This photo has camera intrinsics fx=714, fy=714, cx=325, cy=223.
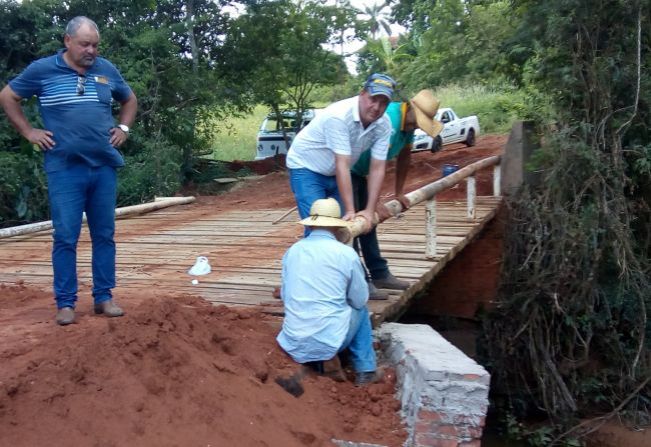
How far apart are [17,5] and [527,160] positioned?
36.2 feet

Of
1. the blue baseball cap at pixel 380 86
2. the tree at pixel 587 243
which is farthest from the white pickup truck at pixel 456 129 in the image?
the blue baseball cap at pixel 380 86

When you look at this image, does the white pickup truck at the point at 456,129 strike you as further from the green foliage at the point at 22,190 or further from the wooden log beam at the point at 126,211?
Answer: the green foliage at the point at 22,190

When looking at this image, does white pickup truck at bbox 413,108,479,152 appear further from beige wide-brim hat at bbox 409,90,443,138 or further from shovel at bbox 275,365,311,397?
shovel at bbox 275,365,311,397

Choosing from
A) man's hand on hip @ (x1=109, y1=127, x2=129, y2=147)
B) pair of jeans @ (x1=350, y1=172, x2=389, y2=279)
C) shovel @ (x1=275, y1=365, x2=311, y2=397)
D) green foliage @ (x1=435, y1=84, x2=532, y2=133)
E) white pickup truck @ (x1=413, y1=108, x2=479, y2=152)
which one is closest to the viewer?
shovel @ (x1=275, y1=365, x2=311, y2=397)

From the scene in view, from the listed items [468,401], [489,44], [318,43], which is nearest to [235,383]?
[468,401]

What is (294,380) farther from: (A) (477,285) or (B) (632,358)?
(A) (477,285)

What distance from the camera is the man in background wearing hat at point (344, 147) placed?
454cm

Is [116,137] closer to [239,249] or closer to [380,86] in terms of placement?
[380,86]

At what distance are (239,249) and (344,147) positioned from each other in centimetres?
373

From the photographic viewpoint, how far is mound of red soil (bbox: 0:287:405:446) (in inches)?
125

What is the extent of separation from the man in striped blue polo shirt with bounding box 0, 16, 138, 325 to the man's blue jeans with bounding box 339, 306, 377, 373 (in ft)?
4.63

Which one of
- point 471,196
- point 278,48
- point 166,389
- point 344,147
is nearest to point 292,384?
point 166,389

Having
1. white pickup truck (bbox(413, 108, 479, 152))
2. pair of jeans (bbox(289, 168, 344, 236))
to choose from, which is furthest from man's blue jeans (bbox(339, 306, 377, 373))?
Answer: white pickup truck (bbox(413, 108, 479, 152))

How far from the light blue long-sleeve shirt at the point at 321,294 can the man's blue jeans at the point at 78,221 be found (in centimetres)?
115
